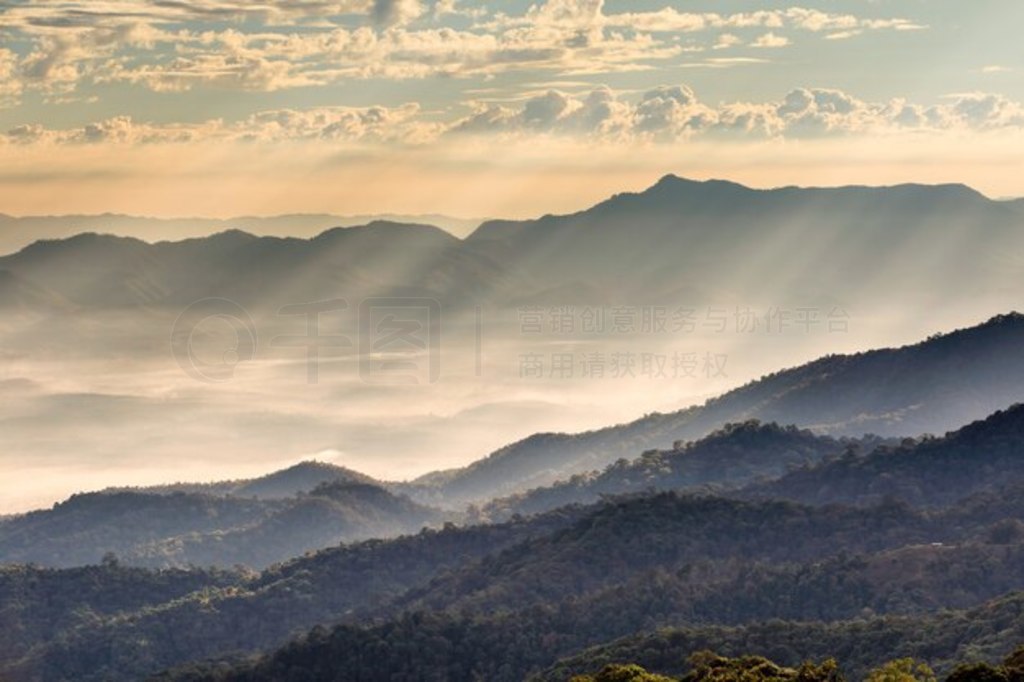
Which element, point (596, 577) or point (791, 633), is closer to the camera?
point (791, 633)

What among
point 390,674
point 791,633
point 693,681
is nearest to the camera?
point 693,681

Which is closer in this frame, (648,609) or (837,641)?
(837,641)

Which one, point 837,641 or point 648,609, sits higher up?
point 837,641

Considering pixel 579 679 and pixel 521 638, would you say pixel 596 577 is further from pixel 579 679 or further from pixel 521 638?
pixel 579 679

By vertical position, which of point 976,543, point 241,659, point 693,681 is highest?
point 693,681

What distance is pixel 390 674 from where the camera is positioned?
6363 inches

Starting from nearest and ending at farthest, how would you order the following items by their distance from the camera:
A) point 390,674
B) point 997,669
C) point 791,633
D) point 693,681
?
point 997,669
point 693,681
point 791,633
point 390,674

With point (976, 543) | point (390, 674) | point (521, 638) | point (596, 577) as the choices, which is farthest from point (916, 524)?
point (390, 674)

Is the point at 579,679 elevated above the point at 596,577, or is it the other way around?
the point at 579,679

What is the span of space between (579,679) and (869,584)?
90.4 metres

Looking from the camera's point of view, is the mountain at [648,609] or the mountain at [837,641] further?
the mountain at [648,609]

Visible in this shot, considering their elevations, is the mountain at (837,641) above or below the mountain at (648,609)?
above

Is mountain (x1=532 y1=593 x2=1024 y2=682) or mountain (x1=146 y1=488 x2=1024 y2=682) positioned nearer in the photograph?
mountain (x1=532 y1=593 x2=1024 y2=682)

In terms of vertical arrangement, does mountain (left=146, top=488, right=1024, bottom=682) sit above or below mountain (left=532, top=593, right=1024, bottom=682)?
below
